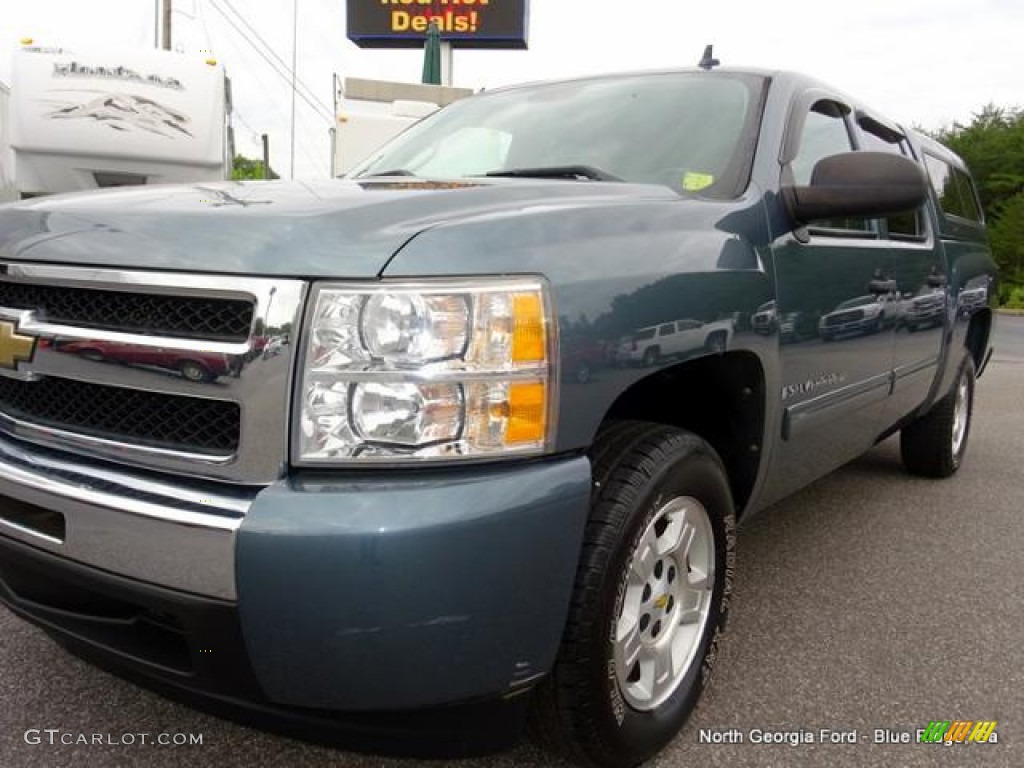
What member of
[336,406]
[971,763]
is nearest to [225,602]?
[336,406]

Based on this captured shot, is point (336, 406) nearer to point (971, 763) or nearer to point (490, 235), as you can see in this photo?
point (490, 235)

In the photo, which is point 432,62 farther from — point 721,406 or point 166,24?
point 721,406

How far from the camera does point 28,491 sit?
1668 millimetres

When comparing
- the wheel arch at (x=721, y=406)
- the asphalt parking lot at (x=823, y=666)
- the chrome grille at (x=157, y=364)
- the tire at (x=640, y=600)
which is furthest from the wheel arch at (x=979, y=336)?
the chrome grille at (x=157, y=364)

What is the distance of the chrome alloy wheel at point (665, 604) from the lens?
6.31 feet

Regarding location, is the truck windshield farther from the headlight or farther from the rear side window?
the rear side window

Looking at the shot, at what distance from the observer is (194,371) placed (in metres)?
1.53

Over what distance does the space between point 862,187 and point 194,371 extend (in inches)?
68.5

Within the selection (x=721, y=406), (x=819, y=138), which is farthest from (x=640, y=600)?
(x=819, y=138)

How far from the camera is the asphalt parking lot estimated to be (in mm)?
2068

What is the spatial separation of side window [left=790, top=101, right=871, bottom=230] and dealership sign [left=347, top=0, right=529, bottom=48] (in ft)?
62.7

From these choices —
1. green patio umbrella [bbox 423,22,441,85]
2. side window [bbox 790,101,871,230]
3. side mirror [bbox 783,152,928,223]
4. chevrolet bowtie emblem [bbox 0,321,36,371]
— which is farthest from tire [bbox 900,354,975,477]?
green patio umbrella [bbox 423,22,441,85]

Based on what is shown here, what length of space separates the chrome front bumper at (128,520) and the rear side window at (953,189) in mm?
3860

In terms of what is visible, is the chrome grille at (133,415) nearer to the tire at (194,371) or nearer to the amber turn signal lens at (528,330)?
the tire at (194,371)
